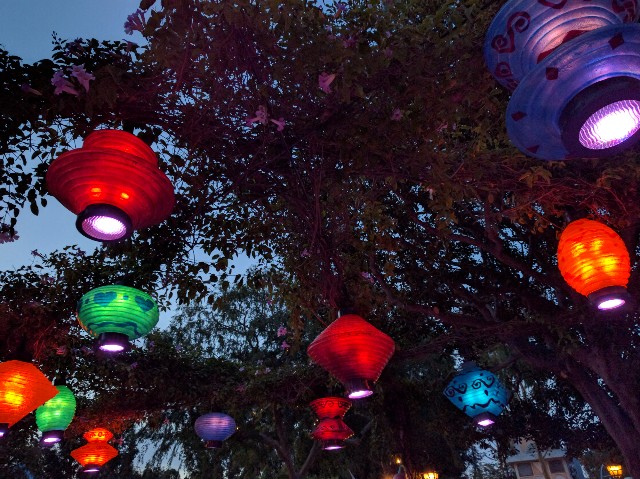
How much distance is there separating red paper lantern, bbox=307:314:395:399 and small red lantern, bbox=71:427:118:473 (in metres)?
7.38

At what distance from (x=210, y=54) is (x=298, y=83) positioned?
596mm

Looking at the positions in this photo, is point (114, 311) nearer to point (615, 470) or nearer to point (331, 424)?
point (331, 424)

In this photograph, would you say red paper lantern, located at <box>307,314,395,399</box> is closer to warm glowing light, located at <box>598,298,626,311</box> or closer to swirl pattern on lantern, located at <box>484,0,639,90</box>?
warm glowing light, located at <box>598,298,626,311</box>

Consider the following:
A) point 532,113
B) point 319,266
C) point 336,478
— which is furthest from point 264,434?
point 532,113

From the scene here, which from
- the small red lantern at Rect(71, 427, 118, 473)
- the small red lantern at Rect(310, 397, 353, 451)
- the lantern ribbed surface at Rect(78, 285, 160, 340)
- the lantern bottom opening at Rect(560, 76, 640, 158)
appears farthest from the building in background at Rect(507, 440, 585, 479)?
the lantern bottom opening at Rect(560, 76, 640, 158)

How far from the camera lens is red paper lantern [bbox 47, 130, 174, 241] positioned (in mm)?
2186

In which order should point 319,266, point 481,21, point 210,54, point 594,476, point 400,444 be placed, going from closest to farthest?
1. point 210,54
2. point 481,21
3. point 319,266
4. point 400,444
5. point 594,476

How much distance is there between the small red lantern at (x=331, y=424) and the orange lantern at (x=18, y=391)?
4416mm

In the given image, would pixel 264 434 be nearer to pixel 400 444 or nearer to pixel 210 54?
pixel 400 444

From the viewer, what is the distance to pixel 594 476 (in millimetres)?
28438

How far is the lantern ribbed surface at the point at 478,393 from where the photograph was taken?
21.7 feet

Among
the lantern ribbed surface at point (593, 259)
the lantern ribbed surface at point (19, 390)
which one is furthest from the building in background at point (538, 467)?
the lantern ribbed surface at point (19, 390)

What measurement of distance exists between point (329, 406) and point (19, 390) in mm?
4809

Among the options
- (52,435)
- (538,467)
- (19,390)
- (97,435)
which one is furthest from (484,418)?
(538,467)
